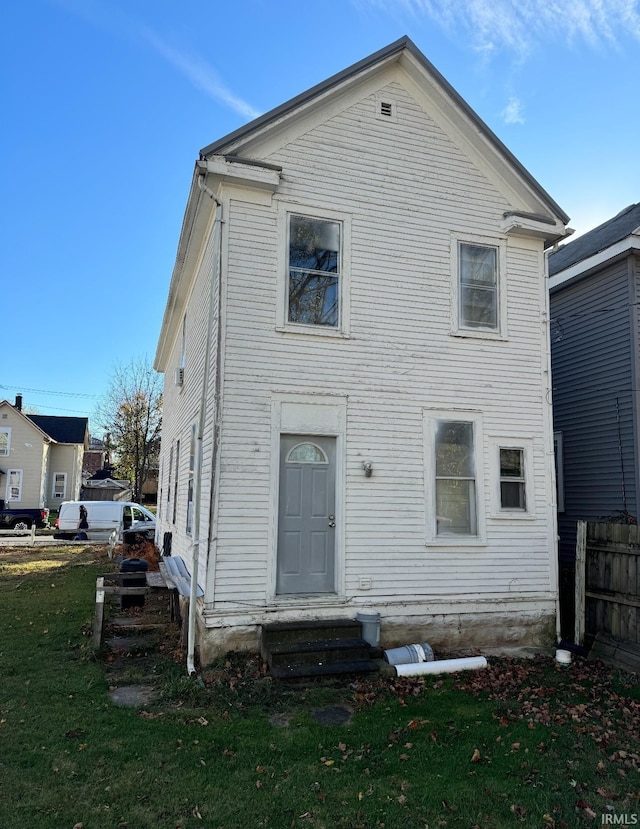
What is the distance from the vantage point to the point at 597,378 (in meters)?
11.1

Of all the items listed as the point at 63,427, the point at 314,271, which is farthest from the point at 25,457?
the point at 314,271

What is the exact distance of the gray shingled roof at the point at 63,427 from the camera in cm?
4003

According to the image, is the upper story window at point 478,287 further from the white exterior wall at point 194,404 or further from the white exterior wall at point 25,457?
the white exterior wall at point 25,457

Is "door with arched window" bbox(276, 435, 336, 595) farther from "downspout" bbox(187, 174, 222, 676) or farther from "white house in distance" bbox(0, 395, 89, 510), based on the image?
"white house in distance" bbox(0, 395, 89, 510)

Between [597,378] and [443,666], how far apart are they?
6749mm

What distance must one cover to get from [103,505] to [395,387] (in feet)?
59.7

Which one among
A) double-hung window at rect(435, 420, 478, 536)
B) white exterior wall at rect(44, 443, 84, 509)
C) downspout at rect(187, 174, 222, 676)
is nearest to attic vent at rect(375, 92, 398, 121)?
downspout at rect(187, 174, 222, 676)

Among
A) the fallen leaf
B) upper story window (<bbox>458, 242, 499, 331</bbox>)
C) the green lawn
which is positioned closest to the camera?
the green lawn

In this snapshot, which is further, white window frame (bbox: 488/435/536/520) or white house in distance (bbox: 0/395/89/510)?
white house in distance (bbox: 0/395/89/510)

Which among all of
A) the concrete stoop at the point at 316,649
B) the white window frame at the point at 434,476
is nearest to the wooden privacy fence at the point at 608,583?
the white window frame at the point at 434,476

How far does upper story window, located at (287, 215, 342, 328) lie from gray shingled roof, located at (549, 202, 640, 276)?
566cm

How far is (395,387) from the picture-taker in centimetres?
809

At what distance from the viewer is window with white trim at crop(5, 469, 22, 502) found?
3429 cm

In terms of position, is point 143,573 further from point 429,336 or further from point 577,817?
point 577,817
